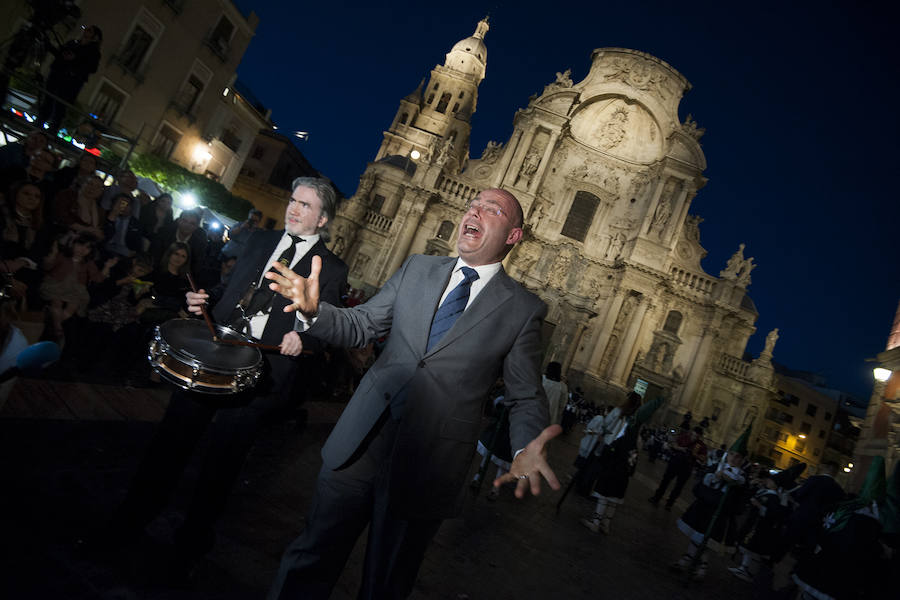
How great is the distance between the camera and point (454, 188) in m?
26.7

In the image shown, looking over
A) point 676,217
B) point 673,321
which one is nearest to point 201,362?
point 673,321

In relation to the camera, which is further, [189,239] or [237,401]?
[189,239]

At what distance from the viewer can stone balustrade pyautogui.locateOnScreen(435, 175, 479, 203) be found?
1040 inches

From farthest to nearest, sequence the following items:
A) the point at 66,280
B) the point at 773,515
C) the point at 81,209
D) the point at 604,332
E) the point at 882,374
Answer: the point at 604,332, the point at 882,374, the point at 773,515, the point at 81,209, the point at 66,280

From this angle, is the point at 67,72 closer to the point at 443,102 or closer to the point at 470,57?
the point at 443,102

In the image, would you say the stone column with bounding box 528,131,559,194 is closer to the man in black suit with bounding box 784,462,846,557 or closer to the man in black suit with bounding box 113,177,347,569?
the man in black suit with bounding box 784,462,846,557

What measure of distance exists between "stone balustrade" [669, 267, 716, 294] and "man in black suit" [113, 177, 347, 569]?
86.2ft

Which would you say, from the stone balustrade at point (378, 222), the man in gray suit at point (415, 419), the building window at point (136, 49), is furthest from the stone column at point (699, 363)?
the building window at point (136, 49)

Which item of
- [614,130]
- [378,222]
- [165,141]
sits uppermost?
[614,130]

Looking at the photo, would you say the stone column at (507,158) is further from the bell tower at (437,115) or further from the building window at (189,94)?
the bell tower at (437,115)

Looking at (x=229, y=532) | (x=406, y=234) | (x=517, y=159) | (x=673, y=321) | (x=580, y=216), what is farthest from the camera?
(x=580, y=216)

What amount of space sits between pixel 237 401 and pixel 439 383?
1.16 meters

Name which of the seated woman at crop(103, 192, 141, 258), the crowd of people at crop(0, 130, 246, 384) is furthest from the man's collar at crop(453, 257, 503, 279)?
the seated woman at crop(103, 192, 141, 258)

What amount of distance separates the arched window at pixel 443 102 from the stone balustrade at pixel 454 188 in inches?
924
